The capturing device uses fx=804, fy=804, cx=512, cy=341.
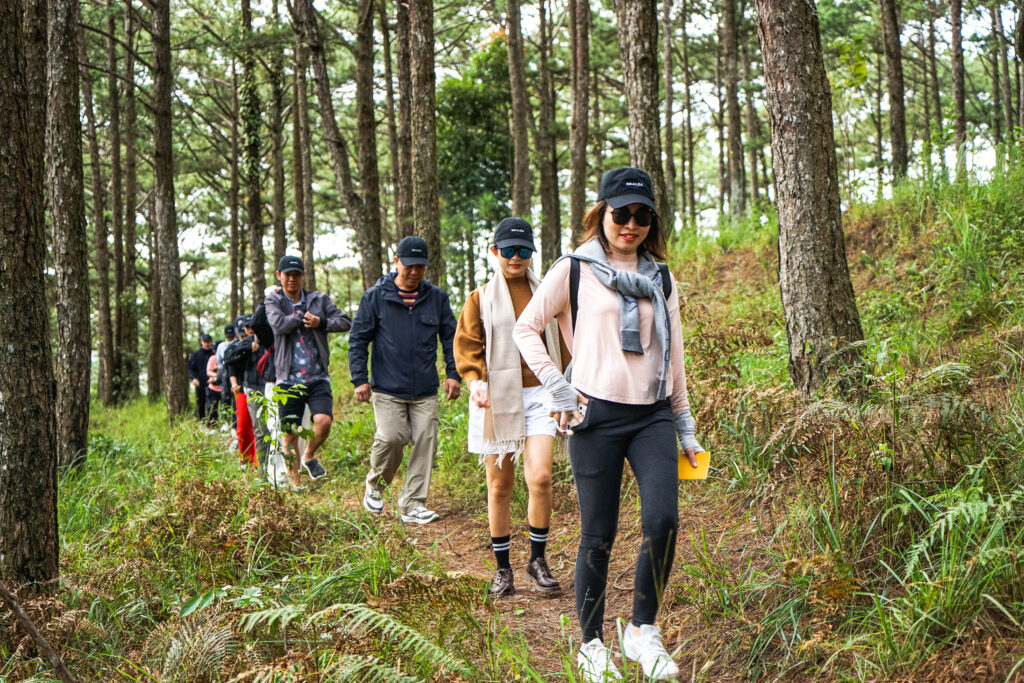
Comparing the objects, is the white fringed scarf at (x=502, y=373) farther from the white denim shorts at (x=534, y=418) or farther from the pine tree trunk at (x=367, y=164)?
the pine tree trunk at (x=367, y=164)

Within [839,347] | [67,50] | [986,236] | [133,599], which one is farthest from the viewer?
[67,50]

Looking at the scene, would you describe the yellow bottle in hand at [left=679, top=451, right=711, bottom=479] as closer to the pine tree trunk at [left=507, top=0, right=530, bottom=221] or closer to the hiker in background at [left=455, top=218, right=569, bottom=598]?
the hiker in background at [left=455, top=218, right=569, bottom=598]

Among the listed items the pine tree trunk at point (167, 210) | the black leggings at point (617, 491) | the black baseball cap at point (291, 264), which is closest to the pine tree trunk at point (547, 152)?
the pine tree trunk at point (167, 210)

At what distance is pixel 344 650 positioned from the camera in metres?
3.62

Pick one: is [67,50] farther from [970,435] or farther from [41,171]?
[970,435]

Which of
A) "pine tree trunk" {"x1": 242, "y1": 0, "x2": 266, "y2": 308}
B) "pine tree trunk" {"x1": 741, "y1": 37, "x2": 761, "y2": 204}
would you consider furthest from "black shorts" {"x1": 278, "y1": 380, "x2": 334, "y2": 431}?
"pine tree trunk" {"x1": 741, "y1": 37, "x2": 761, "y2": 204}

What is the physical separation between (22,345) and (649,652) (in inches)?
138

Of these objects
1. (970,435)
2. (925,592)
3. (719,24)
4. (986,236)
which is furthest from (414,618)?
(719,24)

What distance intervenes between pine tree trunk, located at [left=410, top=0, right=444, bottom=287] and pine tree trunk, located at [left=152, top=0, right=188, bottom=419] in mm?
7030

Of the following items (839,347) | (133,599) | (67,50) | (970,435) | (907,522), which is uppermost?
(67,50)

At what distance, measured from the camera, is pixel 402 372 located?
705 centimetres

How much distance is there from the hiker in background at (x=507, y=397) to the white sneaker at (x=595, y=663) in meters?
1.40

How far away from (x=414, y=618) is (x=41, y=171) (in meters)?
3.05

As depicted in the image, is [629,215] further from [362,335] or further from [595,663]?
[362,335]
